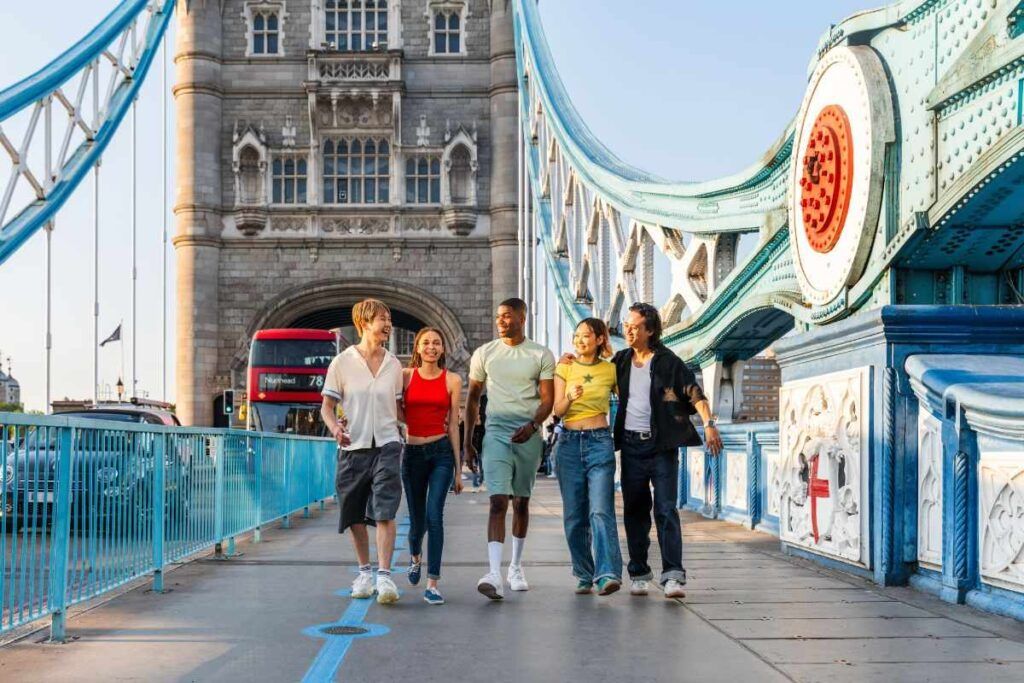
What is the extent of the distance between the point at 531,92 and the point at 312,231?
25.3 feet

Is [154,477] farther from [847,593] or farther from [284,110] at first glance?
[284,110]

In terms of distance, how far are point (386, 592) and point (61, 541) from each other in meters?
1.44

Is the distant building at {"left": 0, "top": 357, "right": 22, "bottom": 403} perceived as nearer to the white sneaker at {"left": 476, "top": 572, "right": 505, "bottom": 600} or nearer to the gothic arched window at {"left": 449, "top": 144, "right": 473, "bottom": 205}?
the gothic arched window at {"left": 449, "top": 144, "right": 473, "bottom": 205}

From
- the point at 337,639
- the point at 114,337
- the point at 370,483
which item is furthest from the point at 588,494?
the point at 114,337

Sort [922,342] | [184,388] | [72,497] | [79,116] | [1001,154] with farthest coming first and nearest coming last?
[184,388], [79,116], [922,342], [1001,154], [72,497]

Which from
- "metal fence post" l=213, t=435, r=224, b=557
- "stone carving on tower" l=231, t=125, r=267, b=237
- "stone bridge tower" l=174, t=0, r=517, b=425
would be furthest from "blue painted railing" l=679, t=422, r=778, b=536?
"stone carving on tower" l=231, t=125, r=267, b=237

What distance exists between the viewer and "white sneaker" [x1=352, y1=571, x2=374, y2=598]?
5.69 m

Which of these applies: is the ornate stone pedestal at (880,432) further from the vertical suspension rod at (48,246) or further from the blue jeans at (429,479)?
the vertical suspension rod at (48,246)

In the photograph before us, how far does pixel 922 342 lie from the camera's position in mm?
6094

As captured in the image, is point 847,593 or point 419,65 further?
point 419,65

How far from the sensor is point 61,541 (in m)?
4.61

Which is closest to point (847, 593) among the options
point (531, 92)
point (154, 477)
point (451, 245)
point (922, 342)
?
point (922, 342)

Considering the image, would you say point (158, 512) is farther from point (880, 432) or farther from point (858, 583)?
point (880, 432)

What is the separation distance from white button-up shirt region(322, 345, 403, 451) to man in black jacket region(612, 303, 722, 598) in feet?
3.53
